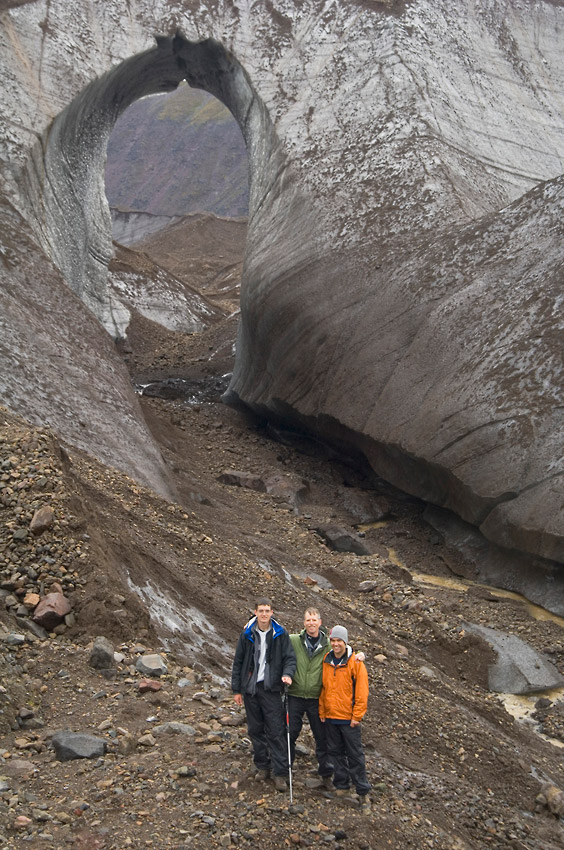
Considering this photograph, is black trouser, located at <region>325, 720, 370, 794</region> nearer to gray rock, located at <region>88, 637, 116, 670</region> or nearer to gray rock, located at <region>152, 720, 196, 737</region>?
gray rock, located at <region>152, 720, 196, 737</region>

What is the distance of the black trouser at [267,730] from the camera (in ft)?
13.9

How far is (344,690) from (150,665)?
4.63ft

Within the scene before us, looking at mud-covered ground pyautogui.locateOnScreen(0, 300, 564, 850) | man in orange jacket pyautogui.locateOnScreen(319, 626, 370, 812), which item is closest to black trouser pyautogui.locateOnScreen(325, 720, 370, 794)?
man in orange jacket pyautogui.locateOnScreen(319, 626, 370, 812)

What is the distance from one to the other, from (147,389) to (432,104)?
7067mm

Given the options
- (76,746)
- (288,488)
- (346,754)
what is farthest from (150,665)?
(288,488)

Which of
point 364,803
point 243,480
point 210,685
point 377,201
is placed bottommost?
point 364,803

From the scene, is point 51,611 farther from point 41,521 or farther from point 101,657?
point 41,521

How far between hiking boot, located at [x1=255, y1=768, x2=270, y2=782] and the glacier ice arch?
10472 millimetres

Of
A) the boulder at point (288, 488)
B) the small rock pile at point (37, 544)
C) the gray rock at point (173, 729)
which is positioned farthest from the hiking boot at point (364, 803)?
the boulder at point (288, 488)

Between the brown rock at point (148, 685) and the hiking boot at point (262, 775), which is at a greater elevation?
the brown rock at point (148, 685)

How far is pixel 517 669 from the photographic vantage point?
7.63 m

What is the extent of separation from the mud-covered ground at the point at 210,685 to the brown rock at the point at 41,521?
46 millimetres

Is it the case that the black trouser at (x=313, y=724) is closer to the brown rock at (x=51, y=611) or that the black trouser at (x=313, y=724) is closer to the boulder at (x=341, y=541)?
the brown rock at (x=51, y=611)

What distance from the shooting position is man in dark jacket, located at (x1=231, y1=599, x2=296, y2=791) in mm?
4250
